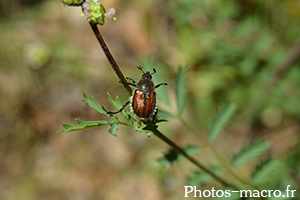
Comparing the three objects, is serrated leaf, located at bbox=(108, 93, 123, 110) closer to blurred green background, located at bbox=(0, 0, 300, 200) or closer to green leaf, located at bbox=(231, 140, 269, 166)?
green leaf, located at bbox=(231, 140, 269, 166)

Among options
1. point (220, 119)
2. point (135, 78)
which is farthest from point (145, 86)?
point (135, 78)

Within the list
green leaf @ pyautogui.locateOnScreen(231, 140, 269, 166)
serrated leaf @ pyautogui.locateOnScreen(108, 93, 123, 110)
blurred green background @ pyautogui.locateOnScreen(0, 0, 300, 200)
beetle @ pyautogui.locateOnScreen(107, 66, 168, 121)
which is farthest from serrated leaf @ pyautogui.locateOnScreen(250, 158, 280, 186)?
serrated leaf @ pyautogui.locateOnScreen(108, 93, 123, 110)

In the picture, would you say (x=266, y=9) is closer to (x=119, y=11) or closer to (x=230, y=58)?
(x=230, y=58)

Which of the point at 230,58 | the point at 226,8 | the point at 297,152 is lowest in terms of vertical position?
the point at 297,152

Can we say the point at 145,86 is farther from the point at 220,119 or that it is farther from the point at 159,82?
the point at 220,119

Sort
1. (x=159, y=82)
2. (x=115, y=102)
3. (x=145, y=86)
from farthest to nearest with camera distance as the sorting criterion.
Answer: (x=159, y=82) < (x=145, y=86) < (x=115, y=102)

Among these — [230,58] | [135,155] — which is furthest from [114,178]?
[230,58]
